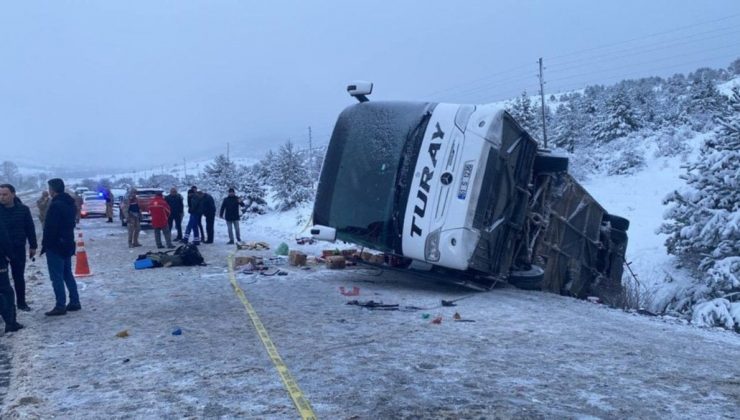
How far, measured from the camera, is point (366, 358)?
5.25m

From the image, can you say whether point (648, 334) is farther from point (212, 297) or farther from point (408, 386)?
point (212, 297)

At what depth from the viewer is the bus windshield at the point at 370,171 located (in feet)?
27.4

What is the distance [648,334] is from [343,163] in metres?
4.67

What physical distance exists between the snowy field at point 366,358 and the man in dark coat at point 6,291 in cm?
17

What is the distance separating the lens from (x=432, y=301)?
809cm

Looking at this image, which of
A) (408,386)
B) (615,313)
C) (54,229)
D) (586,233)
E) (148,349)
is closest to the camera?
(408,386)

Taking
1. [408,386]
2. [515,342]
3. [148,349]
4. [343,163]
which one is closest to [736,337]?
[515,342]

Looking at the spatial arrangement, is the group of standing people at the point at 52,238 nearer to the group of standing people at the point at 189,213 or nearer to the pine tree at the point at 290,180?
the group of standing people at the point at 189,213

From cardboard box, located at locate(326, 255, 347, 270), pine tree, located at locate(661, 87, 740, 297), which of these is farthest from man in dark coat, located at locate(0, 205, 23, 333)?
pine tree, located at locate(661, 87, 740, 297)

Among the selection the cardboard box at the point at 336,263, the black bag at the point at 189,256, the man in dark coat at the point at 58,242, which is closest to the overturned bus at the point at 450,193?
the cardboard box at the point at 336,263

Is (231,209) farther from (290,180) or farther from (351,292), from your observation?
(290,180)

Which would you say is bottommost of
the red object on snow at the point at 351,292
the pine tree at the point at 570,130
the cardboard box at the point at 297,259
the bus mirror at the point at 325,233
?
the red object on snow at the point at 351,292

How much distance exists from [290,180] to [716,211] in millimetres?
27249

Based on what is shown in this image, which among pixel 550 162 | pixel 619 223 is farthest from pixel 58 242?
pixel 619 223
